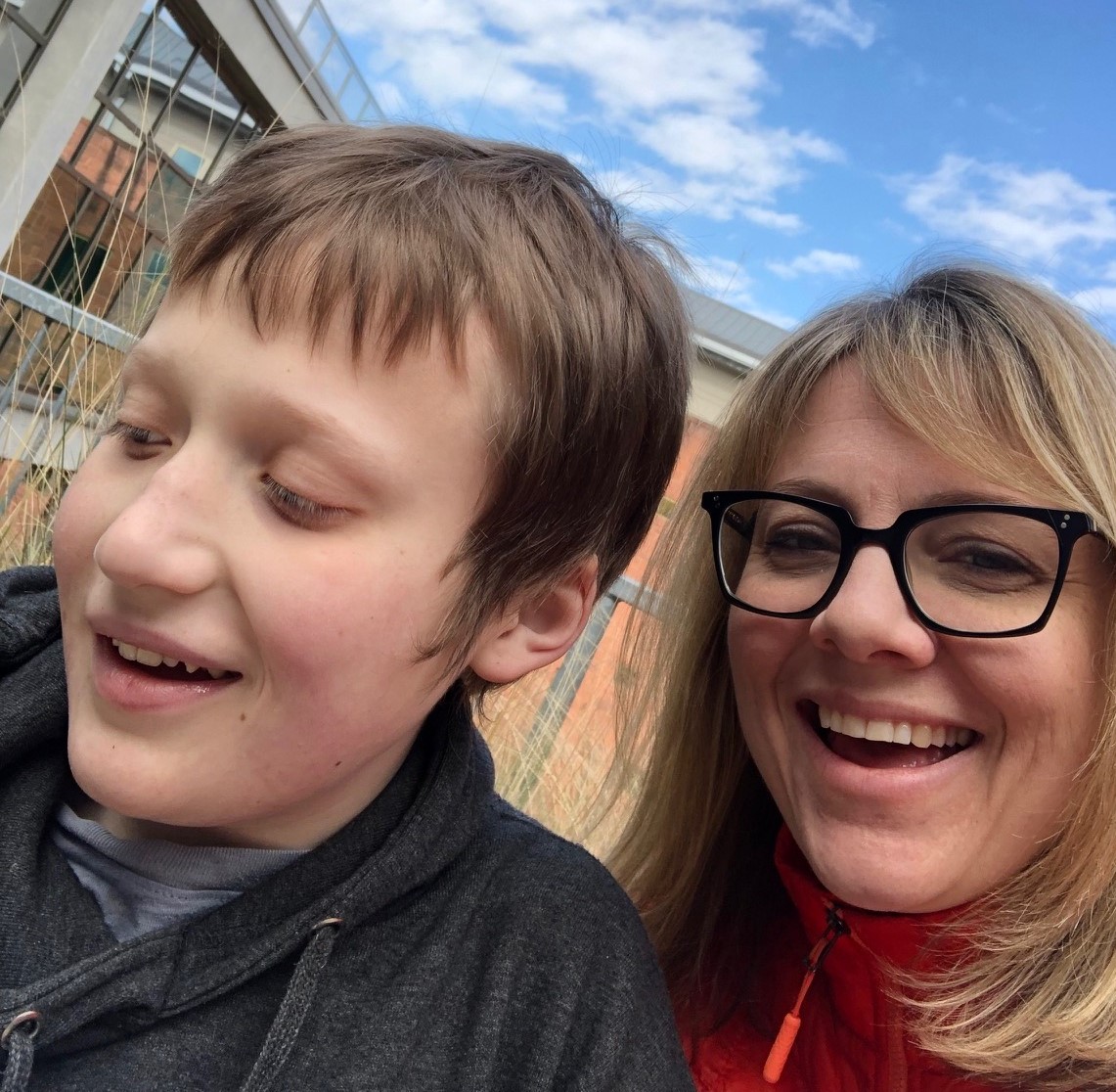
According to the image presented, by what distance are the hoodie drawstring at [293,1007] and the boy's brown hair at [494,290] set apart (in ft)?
1.23

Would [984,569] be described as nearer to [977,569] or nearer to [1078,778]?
[977,569]

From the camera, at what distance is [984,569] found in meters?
1.34

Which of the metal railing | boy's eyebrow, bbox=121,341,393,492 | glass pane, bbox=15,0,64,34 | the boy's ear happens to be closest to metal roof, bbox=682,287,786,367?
the metal railing

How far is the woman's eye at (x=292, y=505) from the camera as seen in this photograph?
1093 millimetres

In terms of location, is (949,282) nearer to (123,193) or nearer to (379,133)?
(379,133)

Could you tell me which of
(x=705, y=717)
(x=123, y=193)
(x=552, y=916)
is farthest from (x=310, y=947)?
(x=123, y=193)

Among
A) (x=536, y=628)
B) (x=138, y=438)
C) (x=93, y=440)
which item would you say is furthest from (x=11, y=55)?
(x=536, y=628)

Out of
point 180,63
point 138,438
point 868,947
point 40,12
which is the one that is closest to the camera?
point 138,438

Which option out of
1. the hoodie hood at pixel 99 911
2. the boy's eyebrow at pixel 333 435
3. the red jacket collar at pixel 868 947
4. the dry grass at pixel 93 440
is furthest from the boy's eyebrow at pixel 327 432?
the dry grass at pixel 93 440

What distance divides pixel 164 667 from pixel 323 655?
187 mm

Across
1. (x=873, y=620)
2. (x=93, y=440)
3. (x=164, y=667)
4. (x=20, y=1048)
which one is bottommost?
(x=20, y=1048)

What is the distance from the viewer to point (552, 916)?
1.33m

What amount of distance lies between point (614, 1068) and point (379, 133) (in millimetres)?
1314

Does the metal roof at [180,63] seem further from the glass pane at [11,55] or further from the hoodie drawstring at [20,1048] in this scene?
the hoodie drawstring at [20,1048]
